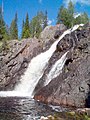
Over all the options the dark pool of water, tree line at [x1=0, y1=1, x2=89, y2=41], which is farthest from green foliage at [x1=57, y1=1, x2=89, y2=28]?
the dark pool of water

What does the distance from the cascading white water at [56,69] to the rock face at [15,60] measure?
962cm

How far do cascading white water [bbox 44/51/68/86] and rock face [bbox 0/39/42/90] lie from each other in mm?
9623

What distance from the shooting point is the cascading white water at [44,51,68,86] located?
47334 millimetres

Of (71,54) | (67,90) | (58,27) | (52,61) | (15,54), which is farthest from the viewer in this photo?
(58,27)

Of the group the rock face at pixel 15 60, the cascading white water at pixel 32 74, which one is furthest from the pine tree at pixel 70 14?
the cascading white water at pixel 32 74

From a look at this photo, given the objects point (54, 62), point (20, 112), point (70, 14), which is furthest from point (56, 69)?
point (70, 14)

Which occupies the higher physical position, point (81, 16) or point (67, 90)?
point (81, 16)

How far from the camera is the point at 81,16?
367ft

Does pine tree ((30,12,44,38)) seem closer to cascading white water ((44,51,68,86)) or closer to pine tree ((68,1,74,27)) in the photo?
pine tree ((68,1,74,27))

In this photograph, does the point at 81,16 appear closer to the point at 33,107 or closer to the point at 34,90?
the point at 34,90

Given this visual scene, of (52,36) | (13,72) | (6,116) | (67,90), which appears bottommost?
(6,116)

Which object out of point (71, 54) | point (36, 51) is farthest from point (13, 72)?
point (71, 54)

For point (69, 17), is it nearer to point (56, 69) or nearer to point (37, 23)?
point (37, 23)

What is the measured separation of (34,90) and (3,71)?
52.0ft
